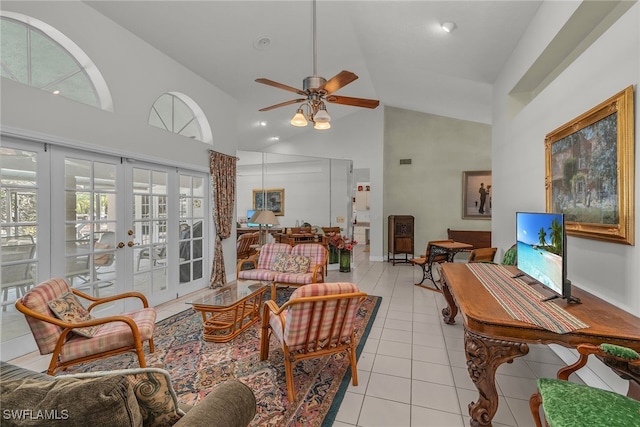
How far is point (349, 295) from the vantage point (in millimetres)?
2006

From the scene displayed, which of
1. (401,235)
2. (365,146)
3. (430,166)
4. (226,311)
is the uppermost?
(365,146)

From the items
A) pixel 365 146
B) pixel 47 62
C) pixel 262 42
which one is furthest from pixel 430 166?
pixel 47 62

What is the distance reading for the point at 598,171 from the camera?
6.72ft

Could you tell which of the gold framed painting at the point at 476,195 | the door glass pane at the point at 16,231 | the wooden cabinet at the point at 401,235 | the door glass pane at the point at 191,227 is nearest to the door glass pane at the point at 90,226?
the door glass pane at the point at 16,231

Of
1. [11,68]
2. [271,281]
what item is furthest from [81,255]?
[271,281]

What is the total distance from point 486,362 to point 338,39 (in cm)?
436

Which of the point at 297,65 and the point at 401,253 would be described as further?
the point at 401,253

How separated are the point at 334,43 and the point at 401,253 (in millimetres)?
4957

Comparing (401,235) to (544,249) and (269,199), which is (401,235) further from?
(544,249)

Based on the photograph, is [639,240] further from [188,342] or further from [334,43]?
[334,43]

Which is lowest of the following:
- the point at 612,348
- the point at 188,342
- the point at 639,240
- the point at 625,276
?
the point at 188,342

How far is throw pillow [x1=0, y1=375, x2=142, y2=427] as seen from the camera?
2.41ft

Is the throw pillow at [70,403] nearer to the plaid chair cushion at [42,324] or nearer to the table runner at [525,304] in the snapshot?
the plaid chair cushion at [42,324]

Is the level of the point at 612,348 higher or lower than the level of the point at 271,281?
higher
